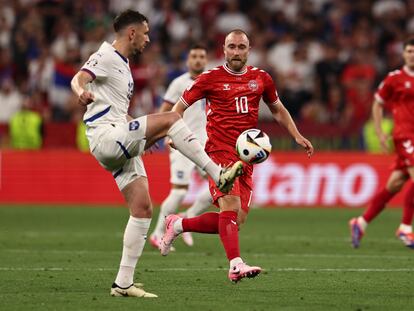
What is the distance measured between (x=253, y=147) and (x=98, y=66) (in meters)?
1.49

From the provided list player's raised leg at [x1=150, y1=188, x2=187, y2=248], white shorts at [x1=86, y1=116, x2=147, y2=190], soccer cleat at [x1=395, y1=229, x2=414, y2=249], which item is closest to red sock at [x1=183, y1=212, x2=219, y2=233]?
white shorts at [x1=86, y1=116, x2=147, y2=190]

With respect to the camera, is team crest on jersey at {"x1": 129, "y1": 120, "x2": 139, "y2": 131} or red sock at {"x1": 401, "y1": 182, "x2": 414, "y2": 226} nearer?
team crest on jersey at {"x1": 129, "y1": 120, "x2": 139, "y2": 131}

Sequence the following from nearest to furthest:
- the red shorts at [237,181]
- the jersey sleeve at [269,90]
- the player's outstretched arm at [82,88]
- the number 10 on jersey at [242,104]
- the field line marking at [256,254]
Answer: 1. the player's outstretched arm at [82,88]
2. the red shorts at [237,181]
3. the number 10 on jersey at [242,104]
4. the jersey sleeve at [269,90]
5. the field line marking at [256,254]

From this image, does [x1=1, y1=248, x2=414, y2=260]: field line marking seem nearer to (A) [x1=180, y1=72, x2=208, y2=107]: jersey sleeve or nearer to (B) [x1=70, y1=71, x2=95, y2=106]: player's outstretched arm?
(A) [x1=180, y1=72, x2=208, y2=107]: jersey sleeve

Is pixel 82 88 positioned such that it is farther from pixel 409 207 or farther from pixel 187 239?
pixel 409 207

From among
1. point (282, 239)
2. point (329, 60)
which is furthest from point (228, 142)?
point (329, 60)

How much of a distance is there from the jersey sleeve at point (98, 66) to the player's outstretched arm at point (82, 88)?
8 centimetres

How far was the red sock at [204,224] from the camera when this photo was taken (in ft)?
32.4

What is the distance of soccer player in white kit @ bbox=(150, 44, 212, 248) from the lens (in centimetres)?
1377

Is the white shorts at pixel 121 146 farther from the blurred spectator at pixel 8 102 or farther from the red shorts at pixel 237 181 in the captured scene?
the blurred spectator at pixel 8 102

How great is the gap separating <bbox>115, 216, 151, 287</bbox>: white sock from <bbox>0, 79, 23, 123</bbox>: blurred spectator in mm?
15137

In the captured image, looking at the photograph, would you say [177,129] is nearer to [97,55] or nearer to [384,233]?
[97,55]

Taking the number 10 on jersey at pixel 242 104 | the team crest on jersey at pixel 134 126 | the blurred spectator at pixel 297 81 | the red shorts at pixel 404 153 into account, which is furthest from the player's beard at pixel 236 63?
the blurred spectator at pixel 297 81

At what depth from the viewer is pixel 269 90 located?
33.3 feet
